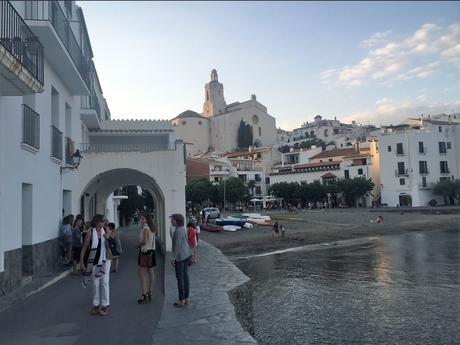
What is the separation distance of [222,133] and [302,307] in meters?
115

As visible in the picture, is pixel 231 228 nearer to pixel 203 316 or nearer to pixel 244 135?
pixel 203 316

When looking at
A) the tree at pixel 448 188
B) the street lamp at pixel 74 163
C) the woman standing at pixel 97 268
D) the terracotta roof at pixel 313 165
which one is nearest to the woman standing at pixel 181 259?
the woman standing at pixel 97 268

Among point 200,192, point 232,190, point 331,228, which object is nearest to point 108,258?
point 331,228

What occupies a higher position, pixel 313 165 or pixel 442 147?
pixel 442 147

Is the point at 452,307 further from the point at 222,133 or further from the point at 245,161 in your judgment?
the point at 222,133

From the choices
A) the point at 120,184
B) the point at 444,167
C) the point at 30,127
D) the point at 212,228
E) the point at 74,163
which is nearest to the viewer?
the point at 30,127

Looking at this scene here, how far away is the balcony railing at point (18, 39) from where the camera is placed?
8.48 m

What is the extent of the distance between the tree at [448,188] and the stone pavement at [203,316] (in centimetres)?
6478

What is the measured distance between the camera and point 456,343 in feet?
32.0

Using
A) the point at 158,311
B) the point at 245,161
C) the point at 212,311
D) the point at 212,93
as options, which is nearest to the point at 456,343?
the point at 212,311

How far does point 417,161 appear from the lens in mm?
70812

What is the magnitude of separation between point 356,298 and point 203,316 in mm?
7758

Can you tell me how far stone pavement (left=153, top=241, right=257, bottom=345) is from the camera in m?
6.35

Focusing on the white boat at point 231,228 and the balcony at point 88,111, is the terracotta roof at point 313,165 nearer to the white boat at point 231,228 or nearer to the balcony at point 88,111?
the white boat at point 231,228
